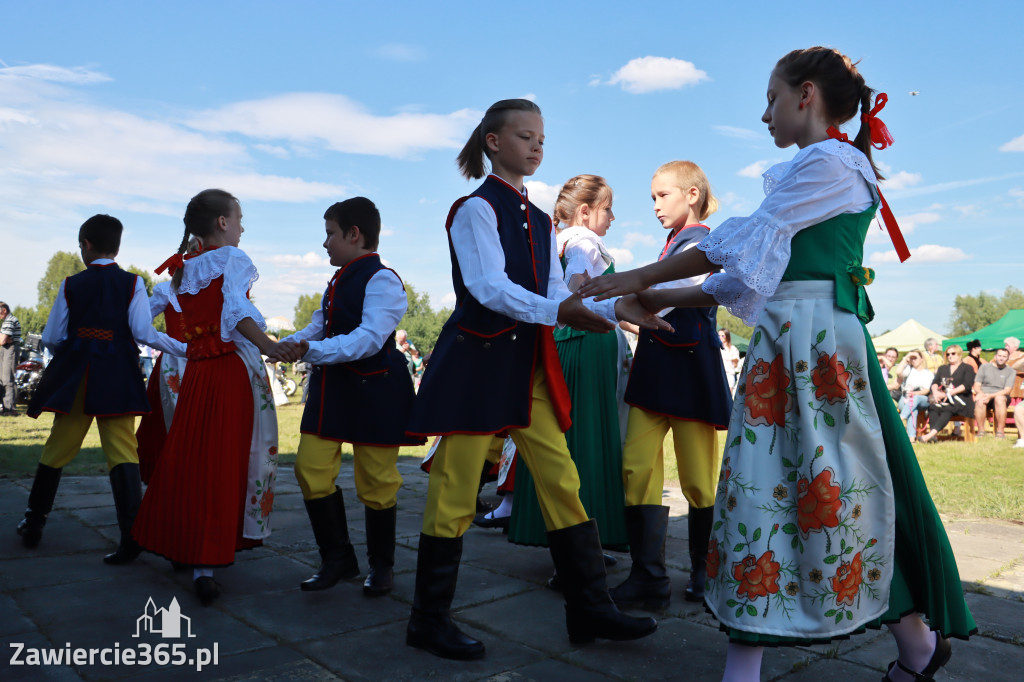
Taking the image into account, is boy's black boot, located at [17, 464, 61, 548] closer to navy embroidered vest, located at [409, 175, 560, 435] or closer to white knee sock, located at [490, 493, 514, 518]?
white knee sock, located at [490, 493, 514, 518]

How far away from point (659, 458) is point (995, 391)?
36.4 feet

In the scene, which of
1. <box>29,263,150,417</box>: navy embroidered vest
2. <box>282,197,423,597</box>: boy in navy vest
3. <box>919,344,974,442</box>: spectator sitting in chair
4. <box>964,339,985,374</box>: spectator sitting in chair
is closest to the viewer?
<box>282,197,423,597</box>: boy in navy vest

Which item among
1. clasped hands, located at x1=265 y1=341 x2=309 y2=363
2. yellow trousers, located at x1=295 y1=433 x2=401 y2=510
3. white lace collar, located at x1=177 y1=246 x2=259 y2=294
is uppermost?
white lace collar, located at x1=177 y1=246 x2=259 y2=294

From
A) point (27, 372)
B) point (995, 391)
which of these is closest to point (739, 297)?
point (995, 391)

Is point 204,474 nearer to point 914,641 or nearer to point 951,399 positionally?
point 914,641

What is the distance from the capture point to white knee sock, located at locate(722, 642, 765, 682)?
2.00 metres

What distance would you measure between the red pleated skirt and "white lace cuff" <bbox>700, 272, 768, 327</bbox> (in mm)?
2180

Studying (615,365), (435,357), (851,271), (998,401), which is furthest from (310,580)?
(998,401)

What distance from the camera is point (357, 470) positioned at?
336 centimetres

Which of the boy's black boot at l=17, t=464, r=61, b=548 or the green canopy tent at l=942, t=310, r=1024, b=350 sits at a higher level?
the green canopy tent at l=942, t=310, r=1024, b=350

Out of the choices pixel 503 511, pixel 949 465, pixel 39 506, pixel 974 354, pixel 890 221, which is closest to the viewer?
pixel 890 221

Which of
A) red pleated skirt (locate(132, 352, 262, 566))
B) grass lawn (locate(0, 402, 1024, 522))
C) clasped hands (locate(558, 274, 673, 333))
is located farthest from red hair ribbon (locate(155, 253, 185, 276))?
grass lawn (locate(0, 402, 1024, 522))

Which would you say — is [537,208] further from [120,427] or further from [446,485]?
[120,427]

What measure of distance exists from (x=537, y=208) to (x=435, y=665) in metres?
1.58
